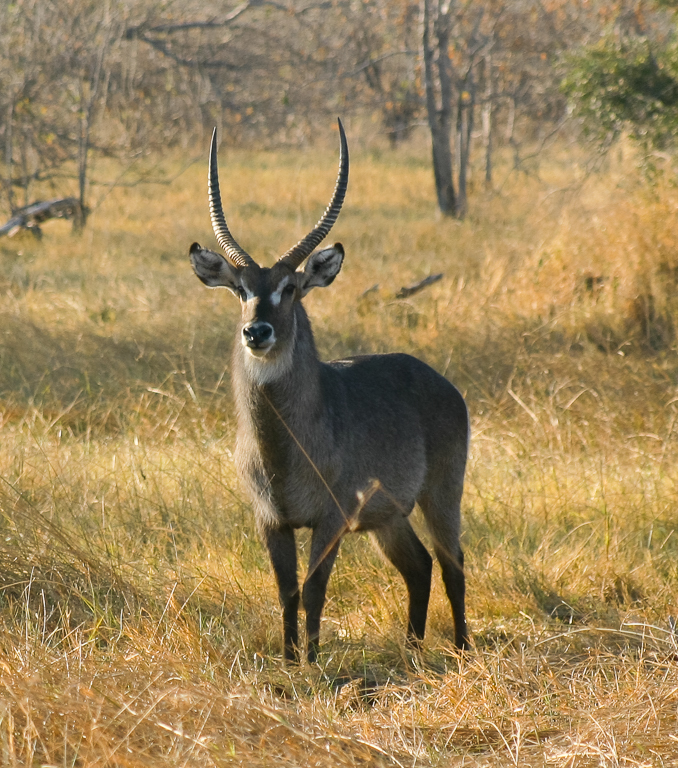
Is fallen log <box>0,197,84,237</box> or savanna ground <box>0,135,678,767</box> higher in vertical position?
fallen log <box>0,197,84,237</box>

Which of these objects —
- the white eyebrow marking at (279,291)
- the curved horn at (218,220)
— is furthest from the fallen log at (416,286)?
the white eyebrow marking at (279,291)

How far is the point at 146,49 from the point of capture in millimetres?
19062

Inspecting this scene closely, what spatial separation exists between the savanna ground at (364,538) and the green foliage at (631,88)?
0.47 m

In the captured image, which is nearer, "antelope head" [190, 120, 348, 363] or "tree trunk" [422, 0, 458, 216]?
"antelope head" [190, 120, 348, 363]

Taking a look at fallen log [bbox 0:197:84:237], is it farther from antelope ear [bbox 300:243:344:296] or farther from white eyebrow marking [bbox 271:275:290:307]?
white eyebrow marking [bbox 271:275:290:307]

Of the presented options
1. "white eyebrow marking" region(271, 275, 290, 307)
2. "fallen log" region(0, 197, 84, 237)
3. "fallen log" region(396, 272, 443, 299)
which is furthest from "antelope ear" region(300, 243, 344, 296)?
"fallen log" region(0, 197, 84, 237)

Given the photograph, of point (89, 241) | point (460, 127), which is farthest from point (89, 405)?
point (460, 127)

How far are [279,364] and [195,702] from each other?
1308mm

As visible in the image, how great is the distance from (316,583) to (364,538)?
1.12m

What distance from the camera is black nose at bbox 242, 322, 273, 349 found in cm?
305

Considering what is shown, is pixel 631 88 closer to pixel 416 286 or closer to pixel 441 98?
pixel 416 286

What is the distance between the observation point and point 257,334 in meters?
3.04

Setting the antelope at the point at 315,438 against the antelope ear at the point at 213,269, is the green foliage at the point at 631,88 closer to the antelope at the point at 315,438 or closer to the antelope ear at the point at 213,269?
the antelope at the point at 315,438

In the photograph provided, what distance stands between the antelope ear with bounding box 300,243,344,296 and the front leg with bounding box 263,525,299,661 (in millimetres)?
863
